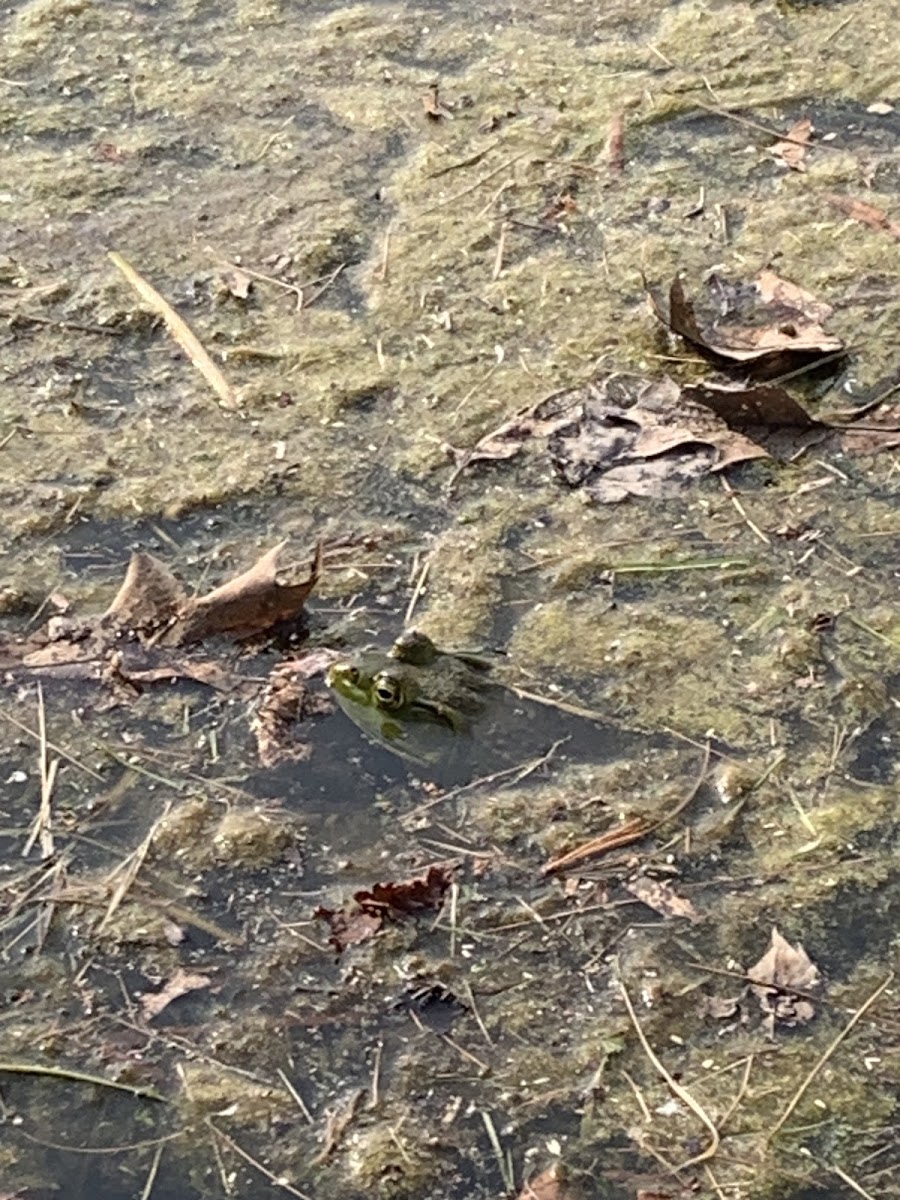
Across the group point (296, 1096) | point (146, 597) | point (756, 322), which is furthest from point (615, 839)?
point (756, 322)

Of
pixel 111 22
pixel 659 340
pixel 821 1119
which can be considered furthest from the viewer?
pixel 111 22

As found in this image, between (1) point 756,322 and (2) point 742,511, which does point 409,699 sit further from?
(1) point 756,322

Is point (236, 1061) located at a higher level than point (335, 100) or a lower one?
lower

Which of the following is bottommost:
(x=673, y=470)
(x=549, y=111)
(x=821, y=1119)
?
(x=821, y=1119)

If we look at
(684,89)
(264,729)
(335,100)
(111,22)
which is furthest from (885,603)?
(111,22)

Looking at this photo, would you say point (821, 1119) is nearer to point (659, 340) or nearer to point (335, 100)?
point (659, 340)

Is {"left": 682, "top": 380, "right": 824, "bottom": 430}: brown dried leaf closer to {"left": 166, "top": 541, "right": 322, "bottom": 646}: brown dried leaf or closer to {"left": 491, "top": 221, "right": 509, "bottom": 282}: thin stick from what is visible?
{"left": 491, "top": 221, "right": 509, "bottom": 282}: thin stick

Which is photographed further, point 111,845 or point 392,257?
point 392,257
